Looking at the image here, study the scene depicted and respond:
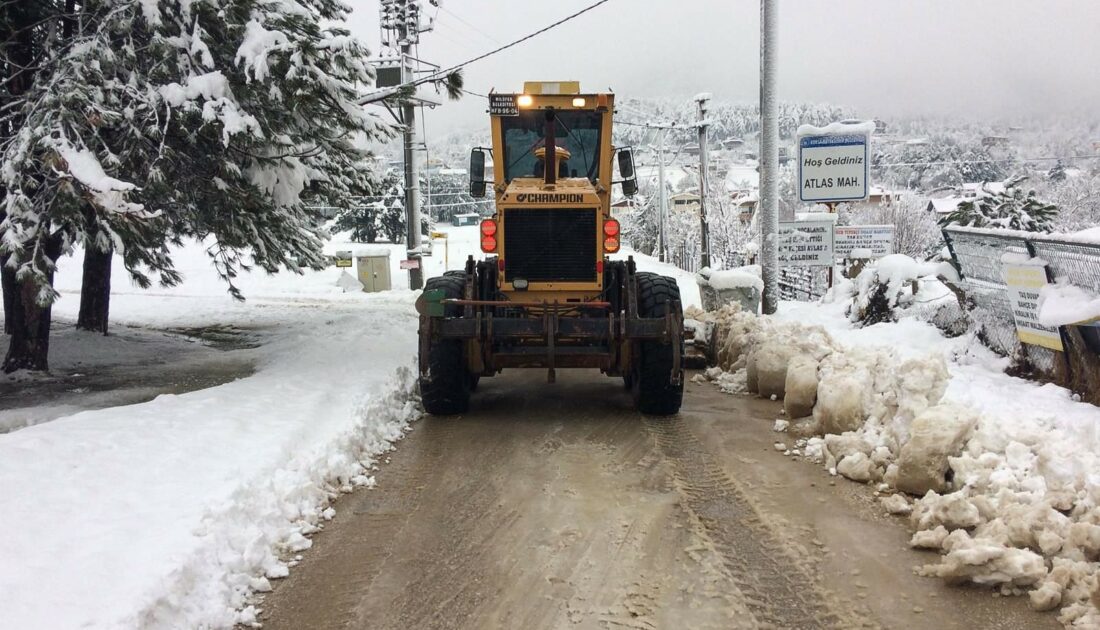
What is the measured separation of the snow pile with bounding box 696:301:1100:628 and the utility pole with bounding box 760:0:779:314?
13.6 ft

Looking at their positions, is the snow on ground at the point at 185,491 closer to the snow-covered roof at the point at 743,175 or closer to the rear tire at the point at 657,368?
the rear tire at the point at 657,368

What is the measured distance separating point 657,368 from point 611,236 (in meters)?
1.54

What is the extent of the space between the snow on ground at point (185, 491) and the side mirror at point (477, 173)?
2.19 meters

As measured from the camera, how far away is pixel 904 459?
5.20 m

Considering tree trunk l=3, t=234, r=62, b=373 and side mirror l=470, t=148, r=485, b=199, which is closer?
side mirror l=470, t=148, r=485, b=199

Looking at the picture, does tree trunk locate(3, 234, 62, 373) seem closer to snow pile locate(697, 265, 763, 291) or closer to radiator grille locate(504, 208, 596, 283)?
radiator grille locate(504, 208, 596, 283)

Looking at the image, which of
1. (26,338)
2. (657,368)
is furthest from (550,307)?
(26,338)

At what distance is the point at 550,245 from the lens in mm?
7754

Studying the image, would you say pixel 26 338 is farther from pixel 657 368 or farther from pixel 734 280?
pixel 734 280

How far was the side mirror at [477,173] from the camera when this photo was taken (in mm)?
8695

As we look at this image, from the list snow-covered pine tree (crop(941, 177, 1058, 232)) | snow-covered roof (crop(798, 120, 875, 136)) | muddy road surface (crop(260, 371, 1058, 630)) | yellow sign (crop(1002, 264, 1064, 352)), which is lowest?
muddy road surface (crop(260, 371, 1058, 630))

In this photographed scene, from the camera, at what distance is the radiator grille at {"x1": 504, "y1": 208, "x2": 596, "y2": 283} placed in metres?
7.71

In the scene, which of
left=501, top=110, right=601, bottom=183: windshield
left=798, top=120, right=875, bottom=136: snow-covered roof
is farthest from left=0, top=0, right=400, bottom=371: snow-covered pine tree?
left=798, top=120, right=875, bottom=136: snow-covered roof

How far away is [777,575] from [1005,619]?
103cm
